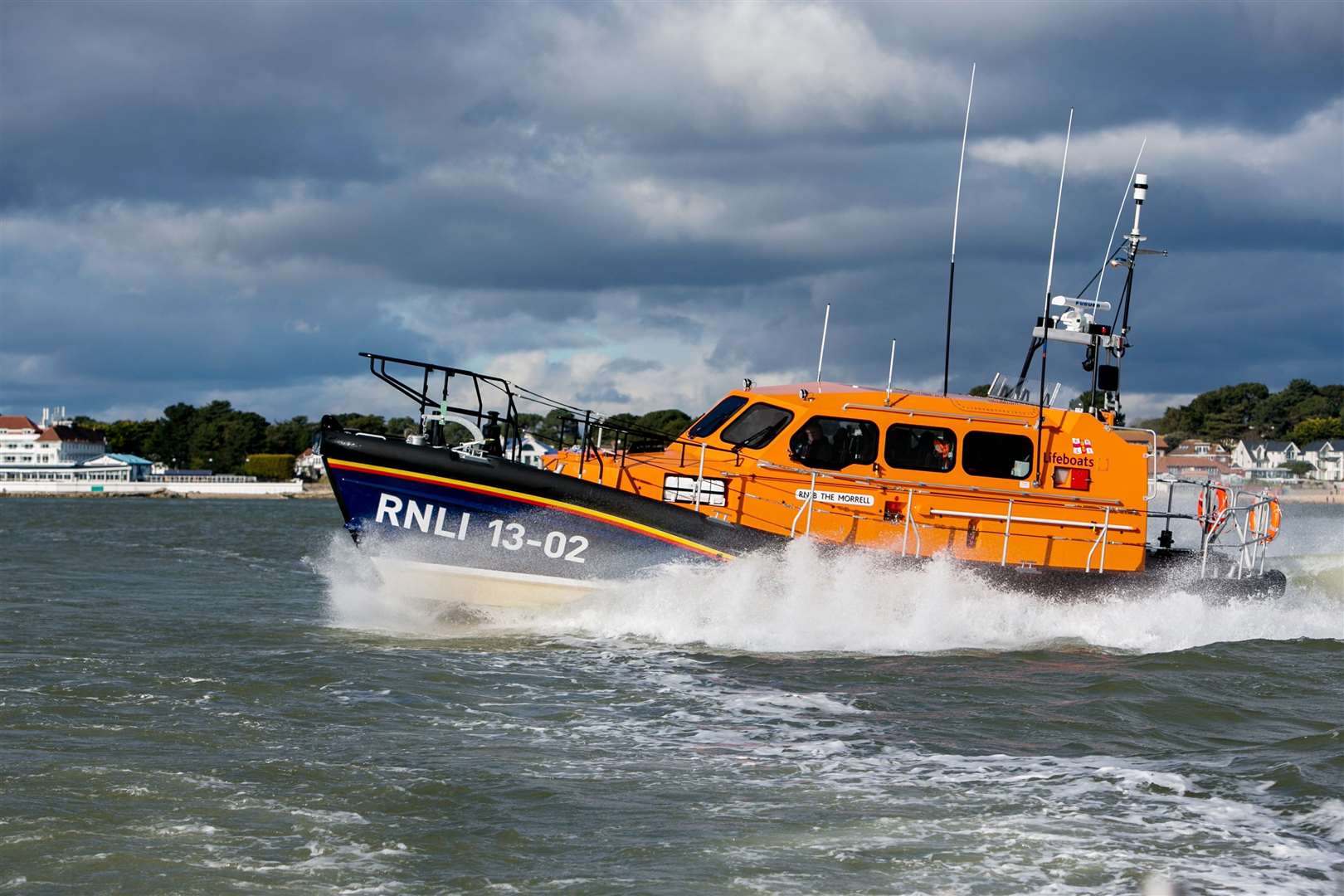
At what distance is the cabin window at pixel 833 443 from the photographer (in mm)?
11117

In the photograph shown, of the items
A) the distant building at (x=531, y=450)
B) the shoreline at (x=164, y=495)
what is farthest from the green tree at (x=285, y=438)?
the distant building at (x=531, y=450)

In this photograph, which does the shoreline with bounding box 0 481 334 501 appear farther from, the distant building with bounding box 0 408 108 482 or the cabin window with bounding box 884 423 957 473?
the cabin window with bounding box 884 423 957 473

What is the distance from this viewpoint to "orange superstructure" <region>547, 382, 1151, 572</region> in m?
11.0

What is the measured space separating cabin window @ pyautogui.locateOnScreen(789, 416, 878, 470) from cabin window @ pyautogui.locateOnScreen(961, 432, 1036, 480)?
0.88 meters

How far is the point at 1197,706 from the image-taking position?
26.5ft

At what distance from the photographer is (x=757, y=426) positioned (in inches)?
448

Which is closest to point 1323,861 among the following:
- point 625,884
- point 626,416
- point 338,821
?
point 625,884

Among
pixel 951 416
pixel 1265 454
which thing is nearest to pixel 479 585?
pixel 951 416

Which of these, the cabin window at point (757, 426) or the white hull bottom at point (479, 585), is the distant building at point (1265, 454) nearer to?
the cabin window at point (757, 426)

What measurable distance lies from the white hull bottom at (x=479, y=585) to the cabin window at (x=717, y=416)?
6.16 feet

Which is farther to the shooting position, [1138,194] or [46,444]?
[46,444]

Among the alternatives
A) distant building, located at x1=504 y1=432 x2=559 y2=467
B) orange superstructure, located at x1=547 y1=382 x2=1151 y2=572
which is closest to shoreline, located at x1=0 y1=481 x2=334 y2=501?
distant building, located at x1=504 y1=432 x2=559 y2=467

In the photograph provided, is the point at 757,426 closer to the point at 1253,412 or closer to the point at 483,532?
the point at 483,532

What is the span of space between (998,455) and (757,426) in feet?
7.17
